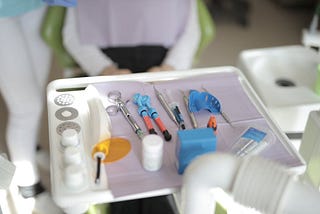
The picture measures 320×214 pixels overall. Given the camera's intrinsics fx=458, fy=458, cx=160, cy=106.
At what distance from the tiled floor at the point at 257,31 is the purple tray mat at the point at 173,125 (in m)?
1.09

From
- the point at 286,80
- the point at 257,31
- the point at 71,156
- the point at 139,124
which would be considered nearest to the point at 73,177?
the point at 71,156

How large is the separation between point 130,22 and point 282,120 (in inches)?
19.7

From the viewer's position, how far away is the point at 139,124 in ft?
2.71

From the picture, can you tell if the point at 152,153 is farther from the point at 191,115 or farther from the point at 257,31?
the point at 257,31

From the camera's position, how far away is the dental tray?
2.28 feet

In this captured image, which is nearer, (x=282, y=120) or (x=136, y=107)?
(x=136, y=107)

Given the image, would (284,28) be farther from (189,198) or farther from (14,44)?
(189,198)

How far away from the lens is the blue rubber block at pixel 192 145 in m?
0.71

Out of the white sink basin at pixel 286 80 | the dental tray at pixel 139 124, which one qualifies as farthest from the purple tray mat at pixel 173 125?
the white sink basin at pixel 286 80

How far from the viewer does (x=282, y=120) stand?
1.13m

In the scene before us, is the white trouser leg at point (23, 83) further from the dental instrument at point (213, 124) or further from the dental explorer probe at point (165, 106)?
the dental instrument at point (213, 124)

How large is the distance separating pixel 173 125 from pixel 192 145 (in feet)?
0.42

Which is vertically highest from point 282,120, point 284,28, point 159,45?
point 159,45

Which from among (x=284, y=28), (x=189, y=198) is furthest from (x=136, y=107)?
(x=284, y=28)
